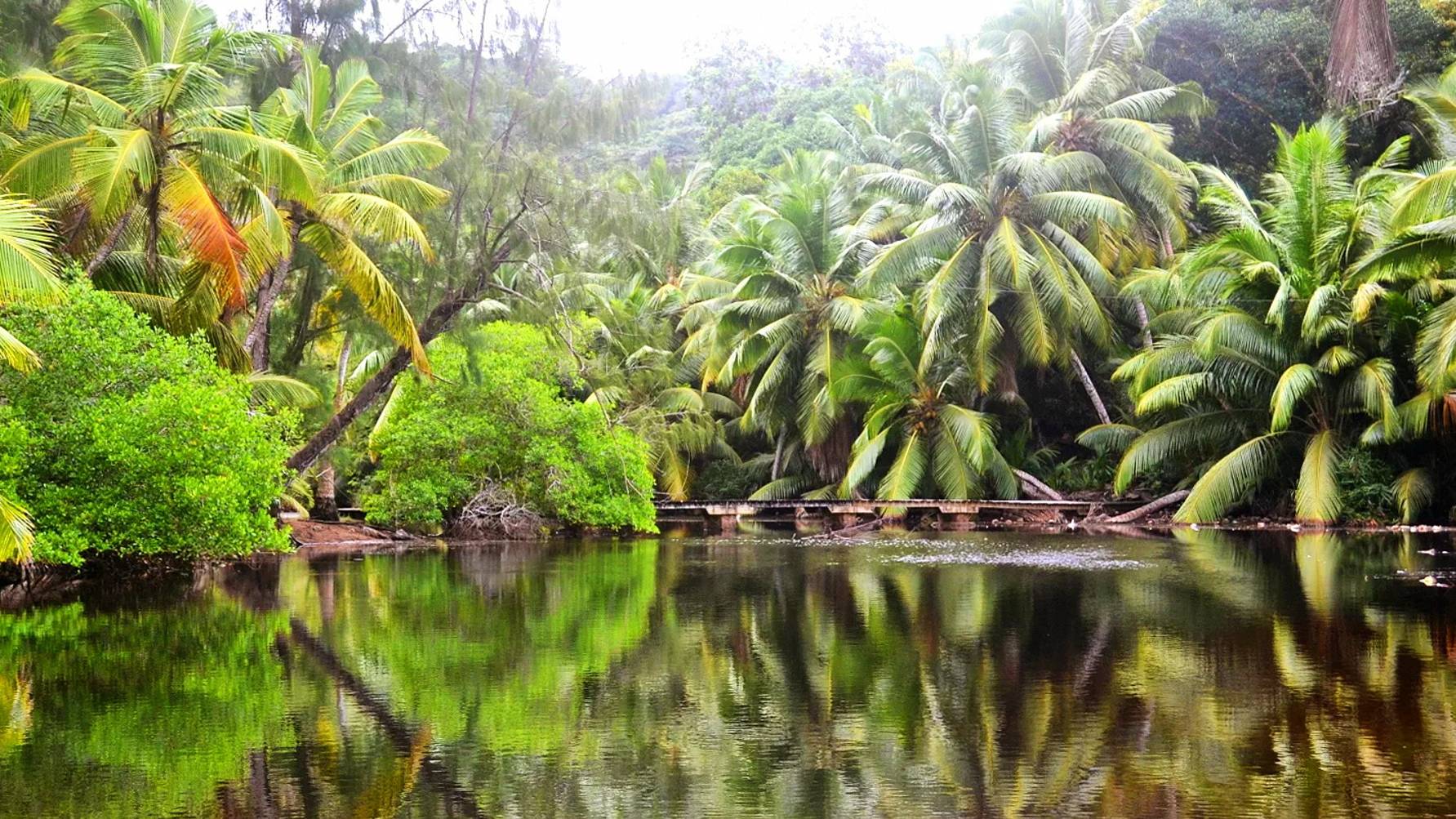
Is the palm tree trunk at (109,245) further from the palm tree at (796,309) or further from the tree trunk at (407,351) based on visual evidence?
the palm tree at (796,309)

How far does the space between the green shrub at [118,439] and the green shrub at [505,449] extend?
9342 mm

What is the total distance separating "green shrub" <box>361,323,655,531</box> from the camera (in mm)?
26219

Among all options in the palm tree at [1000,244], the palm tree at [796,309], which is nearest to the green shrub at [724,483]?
the palm tree at [796,309]

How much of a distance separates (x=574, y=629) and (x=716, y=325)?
22.4 metres

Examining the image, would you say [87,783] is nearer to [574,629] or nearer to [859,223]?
[574,629]

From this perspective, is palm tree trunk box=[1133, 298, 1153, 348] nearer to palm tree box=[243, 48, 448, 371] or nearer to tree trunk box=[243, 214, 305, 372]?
palm tree box=[243, 48, 448, 371]

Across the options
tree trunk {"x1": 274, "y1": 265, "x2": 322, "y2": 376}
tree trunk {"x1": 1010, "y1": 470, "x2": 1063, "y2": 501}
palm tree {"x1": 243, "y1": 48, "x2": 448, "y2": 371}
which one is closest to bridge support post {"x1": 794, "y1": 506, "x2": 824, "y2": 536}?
tree trunk {"x1": 1010, "y1": 470, "x2": 1063, "y2": 501}

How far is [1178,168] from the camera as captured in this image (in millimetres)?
30750

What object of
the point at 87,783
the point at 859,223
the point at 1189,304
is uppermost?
the point at 859,223

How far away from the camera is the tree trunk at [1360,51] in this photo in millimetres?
25375

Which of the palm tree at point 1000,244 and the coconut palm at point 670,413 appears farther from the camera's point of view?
the coconut palm at point 670,413

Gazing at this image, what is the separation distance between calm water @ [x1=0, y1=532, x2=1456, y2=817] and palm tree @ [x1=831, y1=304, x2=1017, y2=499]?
47.1ft

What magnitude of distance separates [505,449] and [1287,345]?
Result: 14.4 meters

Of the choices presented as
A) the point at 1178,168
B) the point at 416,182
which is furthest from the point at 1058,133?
the point at 416,182
